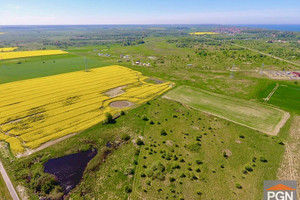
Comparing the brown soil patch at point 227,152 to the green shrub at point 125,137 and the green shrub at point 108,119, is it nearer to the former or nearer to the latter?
the green shrub at point 125,137

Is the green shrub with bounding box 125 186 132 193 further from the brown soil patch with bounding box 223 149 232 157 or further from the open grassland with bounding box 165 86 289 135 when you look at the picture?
the open grassland with bounding box 165 86 289 135

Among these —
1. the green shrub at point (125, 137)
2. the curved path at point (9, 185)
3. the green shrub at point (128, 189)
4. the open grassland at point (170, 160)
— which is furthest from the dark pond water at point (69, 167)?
the green shrub at point (128, 189)

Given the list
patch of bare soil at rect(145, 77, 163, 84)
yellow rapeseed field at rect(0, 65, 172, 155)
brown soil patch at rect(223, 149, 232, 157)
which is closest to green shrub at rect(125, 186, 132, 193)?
yellow rapeseed field at rect(0, 65, 172, 155)

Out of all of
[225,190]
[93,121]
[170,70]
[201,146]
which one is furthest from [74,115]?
[170,70]

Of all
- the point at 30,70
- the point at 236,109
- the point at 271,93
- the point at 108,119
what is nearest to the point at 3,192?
the point at 108,119

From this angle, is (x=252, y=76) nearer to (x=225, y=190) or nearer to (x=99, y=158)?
(x=225, y=190)
